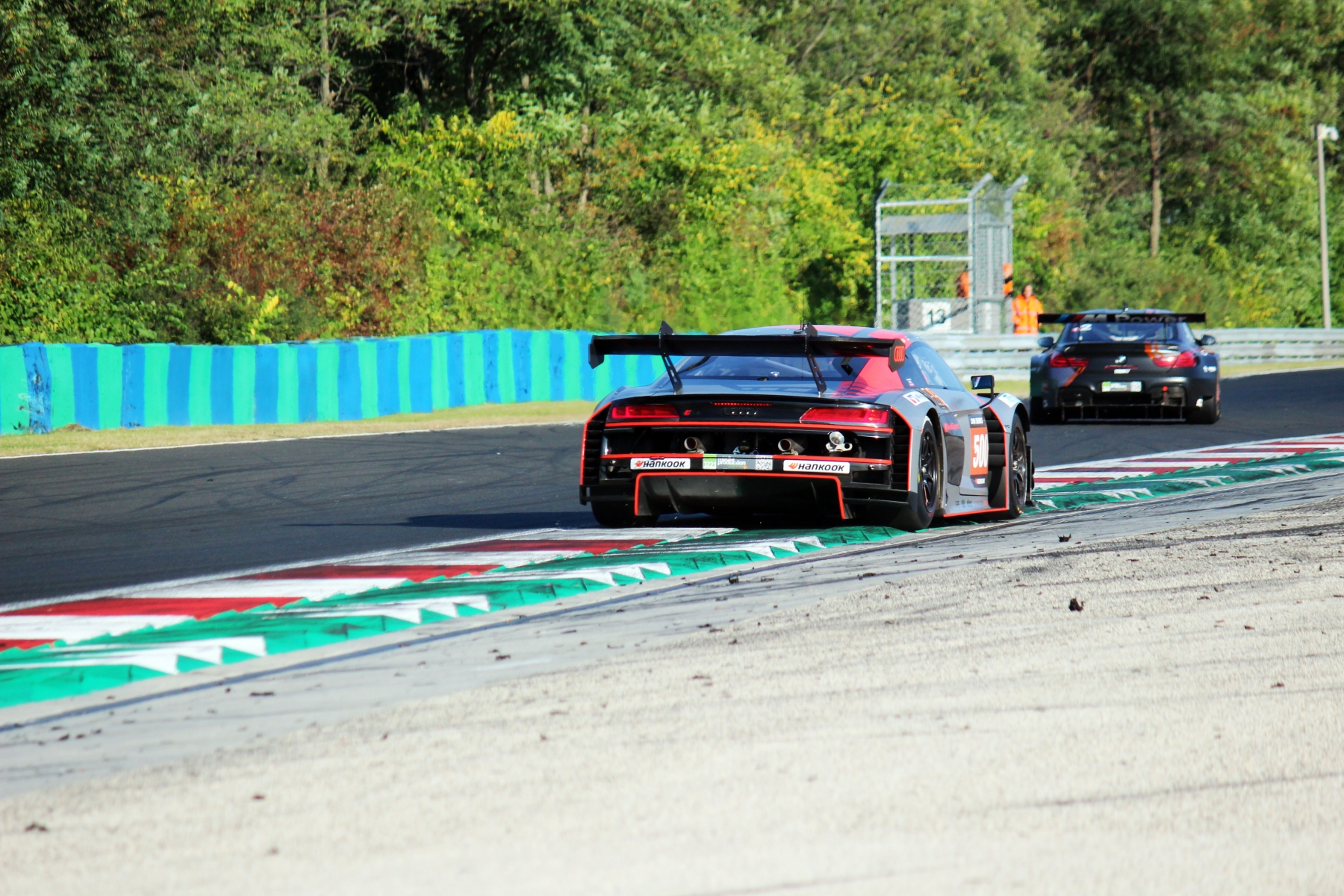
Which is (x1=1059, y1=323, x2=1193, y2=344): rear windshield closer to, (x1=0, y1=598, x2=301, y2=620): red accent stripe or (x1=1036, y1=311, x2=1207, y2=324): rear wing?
(x1=1036, y1=311, x2=1207, y2=324): rear wing

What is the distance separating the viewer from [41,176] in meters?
25.7

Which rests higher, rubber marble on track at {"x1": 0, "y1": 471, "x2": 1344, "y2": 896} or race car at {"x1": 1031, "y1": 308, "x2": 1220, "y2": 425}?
race car at {"x1": 1031, "y1": 308, "x2": 1220, "y2": 425}

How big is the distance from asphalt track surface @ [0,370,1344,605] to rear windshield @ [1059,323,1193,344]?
99 centimetres

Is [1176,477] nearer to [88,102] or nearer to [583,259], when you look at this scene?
[88,102]

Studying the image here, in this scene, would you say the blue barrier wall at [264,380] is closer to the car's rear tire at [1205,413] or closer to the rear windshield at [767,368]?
the car's rear tire at [1205,413]

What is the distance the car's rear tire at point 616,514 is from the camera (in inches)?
406

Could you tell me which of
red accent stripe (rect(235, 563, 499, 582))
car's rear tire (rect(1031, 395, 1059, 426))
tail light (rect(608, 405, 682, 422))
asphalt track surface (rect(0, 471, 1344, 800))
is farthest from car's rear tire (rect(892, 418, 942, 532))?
car's rear tire (rect(1031, 395, 1059, 426))

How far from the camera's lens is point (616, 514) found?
10547mm

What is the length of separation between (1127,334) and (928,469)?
11.0 meters

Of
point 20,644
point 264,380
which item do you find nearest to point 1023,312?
point 264,380

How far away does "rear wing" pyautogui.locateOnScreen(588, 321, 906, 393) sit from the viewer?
9703mm

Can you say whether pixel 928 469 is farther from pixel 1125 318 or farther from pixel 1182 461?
pixel 1125 318

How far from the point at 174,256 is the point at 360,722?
84.3 feet

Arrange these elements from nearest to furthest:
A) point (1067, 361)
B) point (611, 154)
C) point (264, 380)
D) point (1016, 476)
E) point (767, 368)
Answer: point (767, 368) → point (1016, 476) → point (1067, 361) → point (264, 380) → point (611, 154)
